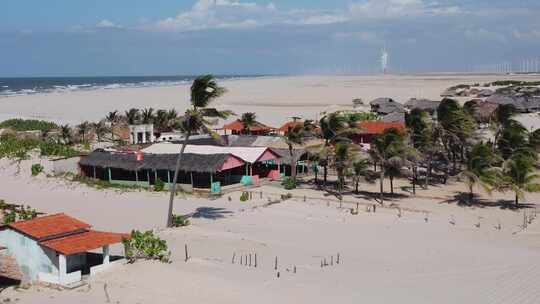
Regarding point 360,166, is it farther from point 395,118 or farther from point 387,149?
point 395,118

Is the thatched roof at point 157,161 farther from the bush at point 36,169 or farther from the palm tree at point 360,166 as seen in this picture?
the palm tree at point 360,166

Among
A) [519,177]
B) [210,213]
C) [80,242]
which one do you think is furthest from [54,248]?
Answer: [519,177]

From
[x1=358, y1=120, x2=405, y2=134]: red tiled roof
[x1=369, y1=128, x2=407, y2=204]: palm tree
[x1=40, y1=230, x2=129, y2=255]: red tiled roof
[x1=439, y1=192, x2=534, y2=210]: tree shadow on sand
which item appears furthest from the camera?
[x1=358, y1=120, x2=405, y2=134]: red tiled roof

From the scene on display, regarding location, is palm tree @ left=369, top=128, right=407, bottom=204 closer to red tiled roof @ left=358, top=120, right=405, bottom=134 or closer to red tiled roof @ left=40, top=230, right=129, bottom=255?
red tiled roof @ left=40, top=230, right=129, bottom=255

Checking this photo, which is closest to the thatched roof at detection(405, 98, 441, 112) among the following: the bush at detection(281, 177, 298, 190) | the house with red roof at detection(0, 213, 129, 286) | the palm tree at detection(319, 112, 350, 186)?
the palm tree at detection(319, 112, 350, 186)

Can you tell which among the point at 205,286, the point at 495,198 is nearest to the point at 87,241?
the point at 205,286
